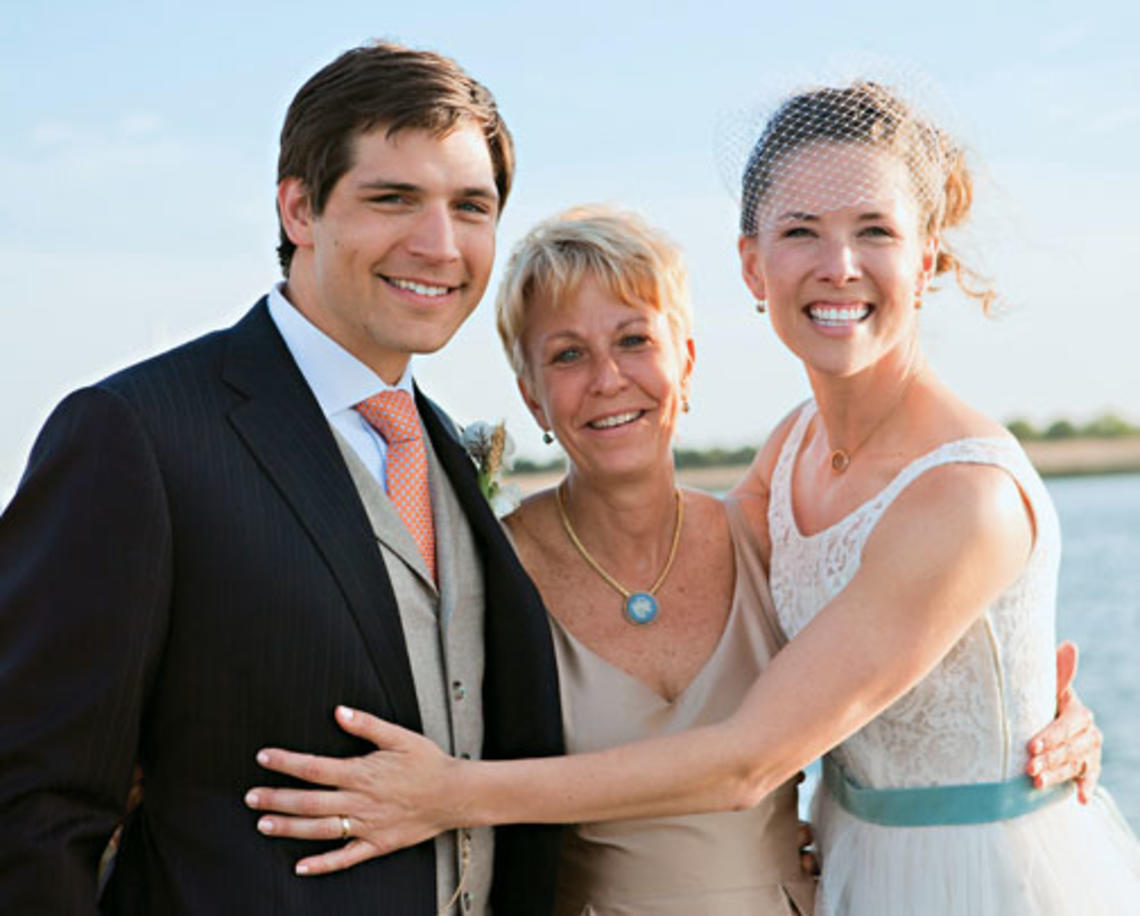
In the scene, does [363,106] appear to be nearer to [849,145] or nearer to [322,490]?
[322,490]

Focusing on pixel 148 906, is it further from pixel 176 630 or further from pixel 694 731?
pixel 694 731

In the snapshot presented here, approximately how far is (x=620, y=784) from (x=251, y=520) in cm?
85

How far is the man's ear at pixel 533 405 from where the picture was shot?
3111 mm

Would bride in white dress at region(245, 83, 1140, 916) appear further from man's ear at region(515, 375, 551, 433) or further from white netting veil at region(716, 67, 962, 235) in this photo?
man's ear at region(515, 375, 551, 433)

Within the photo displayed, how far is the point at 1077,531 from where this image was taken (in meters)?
37.1

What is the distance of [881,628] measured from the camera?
8.30 ft

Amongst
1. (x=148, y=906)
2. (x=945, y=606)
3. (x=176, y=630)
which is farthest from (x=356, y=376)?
(x=945, y=606)

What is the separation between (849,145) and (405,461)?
3.75 ft

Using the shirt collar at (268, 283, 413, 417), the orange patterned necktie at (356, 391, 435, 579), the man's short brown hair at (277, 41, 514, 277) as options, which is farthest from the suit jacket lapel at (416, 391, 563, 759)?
the man's short brown hair at (277, 41, 514, 277)

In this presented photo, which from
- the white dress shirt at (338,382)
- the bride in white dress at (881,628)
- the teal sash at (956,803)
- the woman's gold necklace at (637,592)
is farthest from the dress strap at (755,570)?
the white dress shirt at (338,382)

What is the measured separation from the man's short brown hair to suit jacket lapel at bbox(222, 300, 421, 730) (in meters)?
0.37

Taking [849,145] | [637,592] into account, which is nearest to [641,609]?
[637,592]

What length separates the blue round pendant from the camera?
298 centimetres

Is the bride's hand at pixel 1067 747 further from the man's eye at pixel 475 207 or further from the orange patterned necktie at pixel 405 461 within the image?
the man's eye at pixel 475 207
